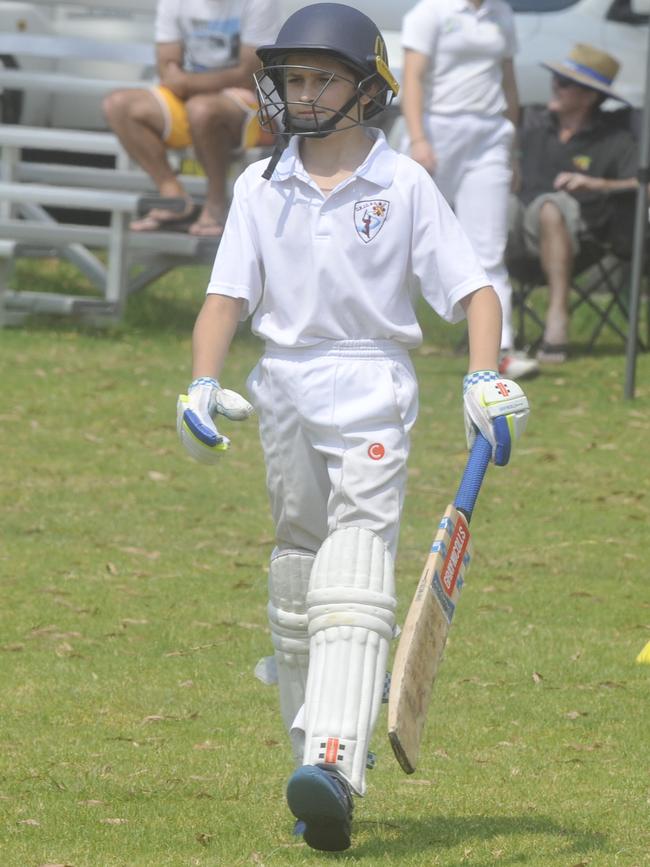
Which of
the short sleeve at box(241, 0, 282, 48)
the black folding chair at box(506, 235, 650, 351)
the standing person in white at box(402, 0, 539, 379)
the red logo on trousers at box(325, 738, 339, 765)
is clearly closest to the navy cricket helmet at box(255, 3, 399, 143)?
the red logo on trousers at box(325, 738, 339, 765)

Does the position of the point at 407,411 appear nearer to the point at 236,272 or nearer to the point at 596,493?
the point at 236,272

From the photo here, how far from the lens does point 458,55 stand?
9.72m

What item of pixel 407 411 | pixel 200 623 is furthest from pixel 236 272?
pixel 200 623

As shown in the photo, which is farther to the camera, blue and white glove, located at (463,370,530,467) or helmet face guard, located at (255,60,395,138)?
helmet face guard, located at (255,60,395,138)

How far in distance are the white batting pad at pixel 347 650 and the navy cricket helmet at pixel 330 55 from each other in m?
0.94

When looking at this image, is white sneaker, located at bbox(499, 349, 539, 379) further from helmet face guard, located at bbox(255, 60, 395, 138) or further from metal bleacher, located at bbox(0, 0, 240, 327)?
helmet face guard, located at bbox(255, 60, 395, 138)

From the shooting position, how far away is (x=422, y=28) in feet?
31.6

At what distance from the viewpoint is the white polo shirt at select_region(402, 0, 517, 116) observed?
9656 mm

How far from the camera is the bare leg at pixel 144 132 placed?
10898mm

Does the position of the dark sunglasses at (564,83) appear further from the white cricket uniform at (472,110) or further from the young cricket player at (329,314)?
the young cricket player at (329,314)

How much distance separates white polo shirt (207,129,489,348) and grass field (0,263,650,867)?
1.17 metres

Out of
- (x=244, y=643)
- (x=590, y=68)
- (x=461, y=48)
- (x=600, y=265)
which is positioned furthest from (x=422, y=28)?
(x=244, y=643)

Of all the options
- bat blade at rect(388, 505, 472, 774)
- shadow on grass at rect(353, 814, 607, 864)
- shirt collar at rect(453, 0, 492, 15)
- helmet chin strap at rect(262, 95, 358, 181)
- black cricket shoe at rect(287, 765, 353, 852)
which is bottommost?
shadow on grass at rect(353, 814, 607, 864)

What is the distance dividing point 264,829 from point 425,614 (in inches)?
Answer: 32.5
